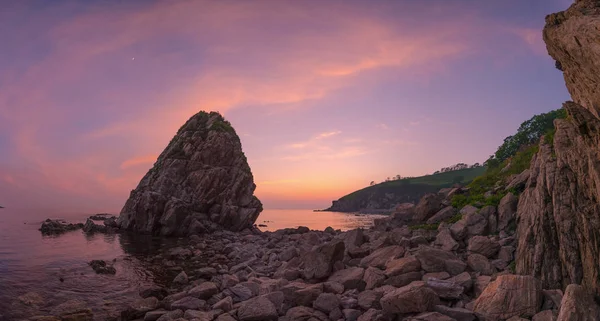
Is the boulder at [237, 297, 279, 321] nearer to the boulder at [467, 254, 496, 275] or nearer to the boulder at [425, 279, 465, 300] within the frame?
the boulder at [425, 279, 465, 300]

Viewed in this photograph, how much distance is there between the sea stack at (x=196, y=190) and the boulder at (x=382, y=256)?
48.7 metres

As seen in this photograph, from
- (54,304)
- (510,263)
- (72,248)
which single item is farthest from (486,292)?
(72,248)

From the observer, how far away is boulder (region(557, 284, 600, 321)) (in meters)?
9.83

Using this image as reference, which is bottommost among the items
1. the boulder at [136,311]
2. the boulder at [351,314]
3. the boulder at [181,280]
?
the boulder at [181,280]

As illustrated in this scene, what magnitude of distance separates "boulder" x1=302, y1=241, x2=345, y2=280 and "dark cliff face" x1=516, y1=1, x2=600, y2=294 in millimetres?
9293

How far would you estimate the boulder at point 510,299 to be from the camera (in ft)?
38.0

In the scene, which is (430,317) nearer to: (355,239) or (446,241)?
(446,241)

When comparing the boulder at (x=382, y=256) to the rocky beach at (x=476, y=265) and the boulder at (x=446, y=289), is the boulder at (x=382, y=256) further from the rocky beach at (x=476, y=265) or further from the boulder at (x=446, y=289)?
the boulder at (x=446, y=289)

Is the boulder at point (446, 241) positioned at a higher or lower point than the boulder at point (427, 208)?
lower

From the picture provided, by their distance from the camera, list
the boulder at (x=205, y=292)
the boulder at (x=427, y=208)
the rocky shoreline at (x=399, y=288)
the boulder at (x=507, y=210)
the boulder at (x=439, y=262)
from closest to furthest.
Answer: the rocky shoreline at (x=399, y=288) < the boulder at (x=439, y=262) < the boulder at (x=205, y=292) < the boulder at (x=507, y=210) < the boulder at (x=427, y=208)

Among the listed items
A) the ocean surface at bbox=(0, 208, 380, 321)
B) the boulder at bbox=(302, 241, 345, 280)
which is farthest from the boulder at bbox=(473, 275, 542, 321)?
the ocean surface at bbox=(0, 208, 380, 321)

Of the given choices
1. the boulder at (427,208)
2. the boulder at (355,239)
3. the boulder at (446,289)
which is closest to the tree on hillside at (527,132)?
the boulder at (427,208)

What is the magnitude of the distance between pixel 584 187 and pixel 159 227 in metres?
64.2

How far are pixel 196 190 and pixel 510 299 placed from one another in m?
67.7
